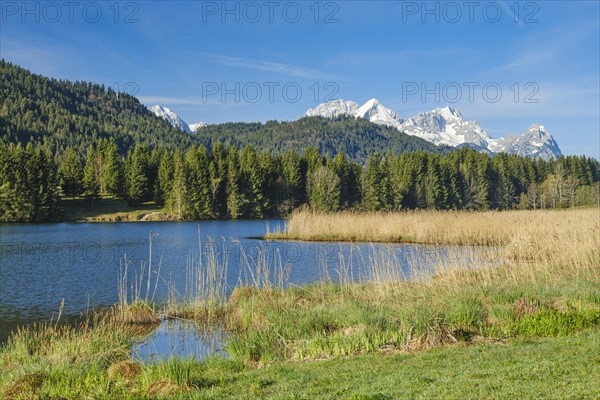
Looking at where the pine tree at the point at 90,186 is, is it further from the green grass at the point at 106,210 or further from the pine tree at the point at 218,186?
the pine tree at the point at 218,186

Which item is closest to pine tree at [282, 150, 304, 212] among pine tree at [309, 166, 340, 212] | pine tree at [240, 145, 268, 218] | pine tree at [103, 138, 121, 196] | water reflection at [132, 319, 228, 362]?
pine tree at [309, 166, 340, 212]

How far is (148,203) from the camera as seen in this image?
271 ft

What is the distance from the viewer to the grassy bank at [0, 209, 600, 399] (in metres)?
6.61

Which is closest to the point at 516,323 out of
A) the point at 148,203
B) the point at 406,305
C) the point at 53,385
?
the point at 406,305

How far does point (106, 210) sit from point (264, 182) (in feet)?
87.9

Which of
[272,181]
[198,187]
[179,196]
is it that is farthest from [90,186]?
[272,181]

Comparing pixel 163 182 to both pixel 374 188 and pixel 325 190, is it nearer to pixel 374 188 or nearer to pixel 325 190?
pixel 325 190

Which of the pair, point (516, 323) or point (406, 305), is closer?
point (516, 323)

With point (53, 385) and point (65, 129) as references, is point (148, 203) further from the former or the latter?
point (65, 129)

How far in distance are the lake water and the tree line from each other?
30.4 m

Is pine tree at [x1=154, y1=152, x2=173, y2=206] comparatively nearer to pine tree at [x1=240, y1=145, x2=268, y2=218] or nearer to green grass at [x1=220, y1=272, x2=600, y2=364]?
pine tree at [x1=240, y1=145, x2=268, y2=218]

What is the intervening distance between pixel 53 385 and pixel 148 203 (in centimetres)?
7806

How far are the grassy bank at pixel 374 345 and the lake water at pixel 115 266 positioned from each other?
4.82 feet

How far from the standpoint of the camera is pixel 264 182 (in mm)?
88125
